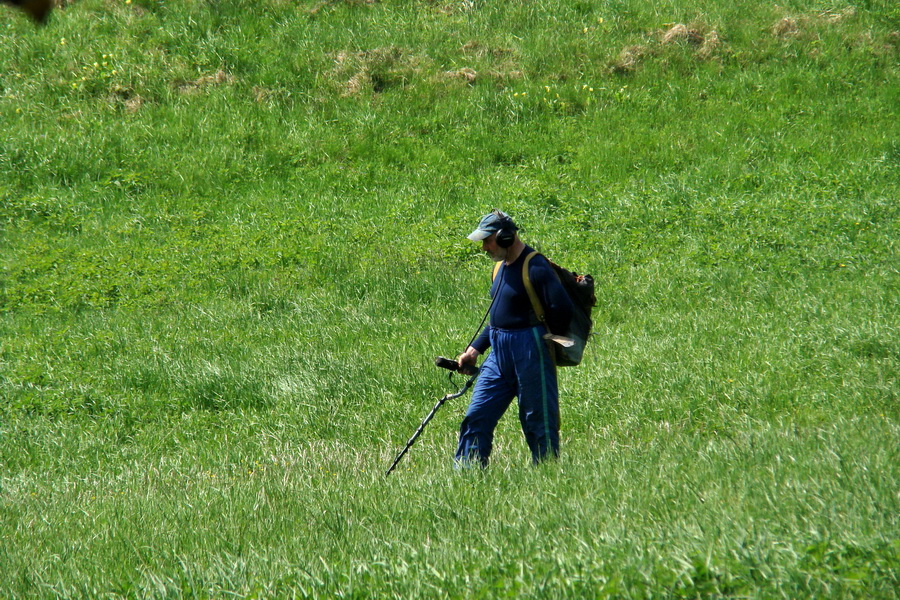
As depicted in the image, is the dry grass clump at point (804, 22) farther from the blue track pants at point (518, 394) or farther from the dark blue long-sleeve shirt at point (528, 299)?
the blue track pants at point (518, 394)

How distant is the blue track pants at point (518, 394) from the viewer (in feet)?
19.4

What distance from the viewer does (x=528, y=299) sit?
5930mm

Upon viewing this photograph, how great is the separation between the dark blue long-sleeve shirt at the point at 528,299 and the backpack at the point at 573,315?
0.11 feet

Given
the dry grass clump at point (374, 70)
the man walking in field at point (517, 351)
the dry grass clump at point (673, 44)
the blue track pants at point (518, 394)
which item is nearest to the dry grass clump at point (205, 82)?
the dry grass clump at point (374, 70)

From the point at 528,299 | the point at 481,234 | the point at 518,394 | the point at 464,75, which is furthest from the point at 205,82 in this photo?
the point at 518,394

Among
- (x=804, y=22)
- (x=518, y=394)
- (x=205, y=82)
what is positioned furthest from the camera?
(x=804, y=22)

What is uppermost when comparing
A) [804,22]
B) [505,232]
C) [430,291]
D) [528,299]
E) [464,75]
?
[505,232]

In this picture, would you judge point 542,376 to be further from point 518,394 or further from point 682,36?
point 682,36

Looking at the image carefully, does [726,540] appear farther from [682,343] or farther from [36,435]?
[36,435]

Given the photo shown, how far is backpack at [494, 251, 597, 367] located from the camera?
5.86m

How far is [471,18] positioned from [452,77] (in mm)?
2538

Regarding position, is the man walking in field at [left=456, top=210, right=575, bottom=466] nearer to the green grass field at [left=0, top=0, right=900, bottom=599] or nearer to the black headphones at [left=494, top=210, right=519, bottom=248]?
the black headphones at [left=494, top=210, right=519, bottom=248]

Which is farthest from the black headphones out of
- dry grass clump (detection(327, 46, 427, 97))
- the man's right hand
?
dry grass clump (detection(327, 46, 427, 97))

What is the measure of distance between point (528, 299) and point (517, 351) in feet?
1.21
